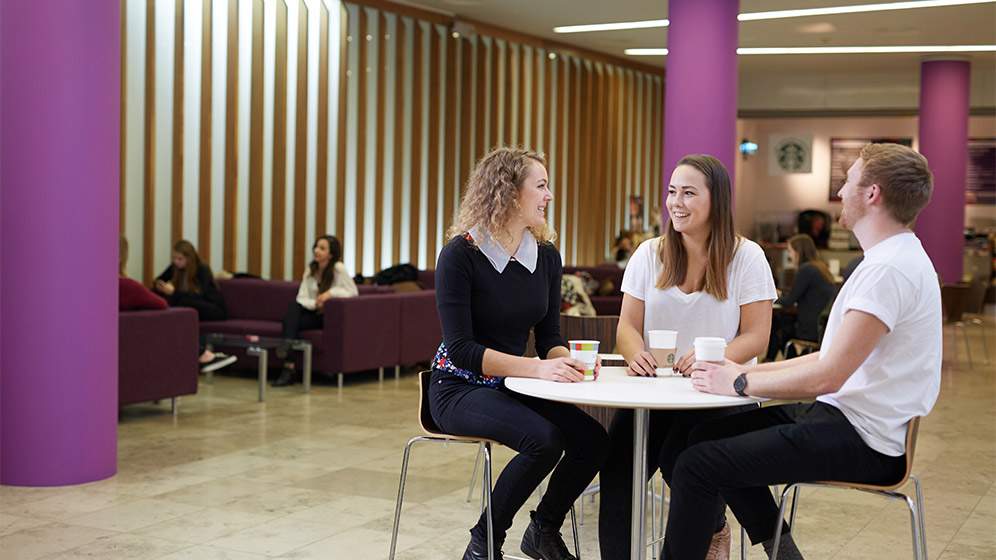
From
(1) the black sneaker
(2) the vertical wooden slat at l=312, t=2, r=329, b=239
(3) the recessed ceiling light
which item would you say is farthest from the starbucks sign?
(1) the black sneaker

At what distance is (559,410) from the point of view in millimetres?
3416

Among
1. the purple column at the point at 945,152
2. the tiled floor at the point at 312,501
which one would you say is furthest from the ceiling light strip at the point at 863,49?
the tiled floor at the point at 312,501

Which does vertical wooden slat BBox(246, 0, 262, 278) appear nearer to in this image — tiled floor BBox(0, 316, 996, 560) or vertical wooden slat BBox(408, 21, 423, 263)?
vertical wooden slat BBox(408, 21, 423, 263)

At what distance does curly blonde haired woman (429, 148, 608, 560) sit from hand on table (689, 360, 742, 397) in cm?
37

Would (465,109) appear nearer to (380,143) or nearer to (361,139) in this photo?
(380,143)

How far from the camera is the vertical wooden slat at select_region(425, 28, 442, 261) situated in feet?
39.1

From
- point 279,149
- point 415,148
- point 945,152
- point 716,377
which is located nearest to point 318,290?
point 279,149

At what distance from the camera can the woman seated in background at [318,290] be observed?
8.37 meters

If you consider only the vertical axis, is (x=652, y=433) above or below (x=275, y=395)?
above

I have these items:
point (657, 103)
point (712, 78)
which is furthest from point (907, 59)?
point (712, 78)

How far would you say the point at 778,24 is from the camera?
39.0 feet

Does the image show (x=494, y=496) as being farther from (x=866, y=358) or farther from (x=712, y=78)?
(x=712, y=78)

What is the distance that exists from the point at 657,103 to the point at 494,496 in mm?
13661

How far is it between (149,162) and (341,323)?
2.42 meters
